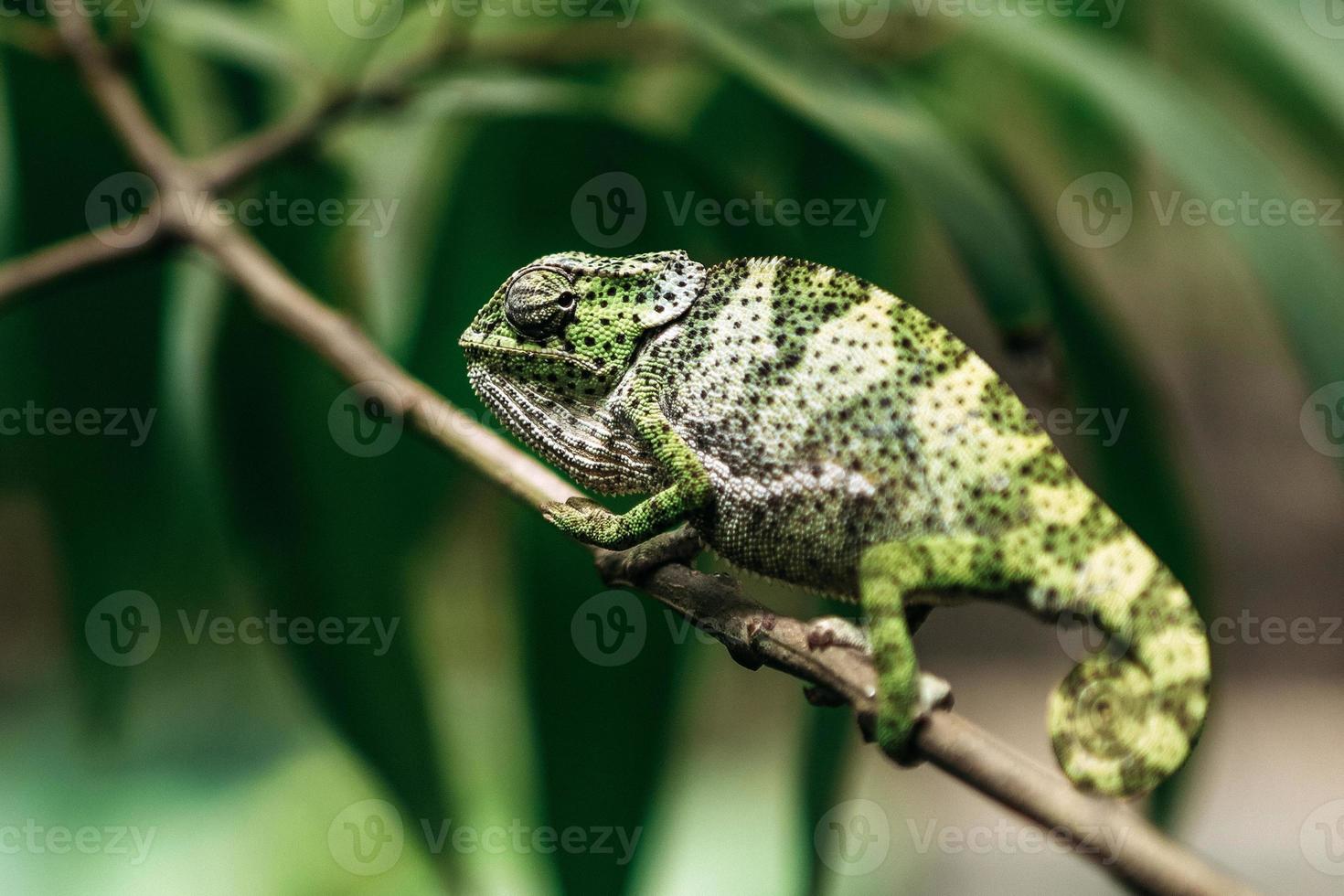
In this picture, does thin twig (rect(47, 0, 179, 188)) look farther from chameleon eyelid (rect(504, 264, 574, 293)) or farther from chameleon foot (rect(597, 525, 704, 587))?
chameleon foot (rect(597, 525, 704, 587))

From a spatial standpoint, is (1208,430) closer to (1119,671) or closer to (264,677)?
(264,677)

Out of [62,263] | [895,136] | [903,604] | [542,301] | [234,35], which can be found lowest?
[62,263]

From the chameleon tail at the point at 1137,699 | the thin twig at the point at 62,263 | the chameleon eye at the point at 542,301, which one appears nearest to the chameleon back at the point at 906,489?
the chameleon tail at the point at 1137,699

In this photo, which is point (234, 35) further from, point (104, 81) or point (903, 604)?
point (903, 604)

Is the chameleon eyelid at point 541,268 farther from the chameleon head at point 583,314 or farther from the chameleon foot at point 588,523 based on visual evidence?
the chameleon foot at point 588,523

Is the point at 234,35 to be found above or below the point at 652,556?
above

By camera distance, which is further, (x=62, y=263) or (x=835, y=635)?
(x=62, y=263)

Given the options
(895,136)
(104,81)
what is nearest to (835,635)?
(895,136)

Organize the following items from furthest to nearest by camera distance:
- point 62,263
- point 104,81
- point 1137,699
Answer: point 104,81, point 62,263, point 1137,699

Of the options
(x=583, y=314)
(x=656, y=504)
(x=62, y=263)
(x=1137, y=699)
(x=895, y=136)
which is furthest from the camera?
(x=62, y=263)
